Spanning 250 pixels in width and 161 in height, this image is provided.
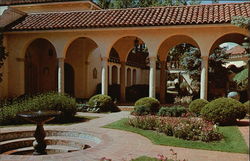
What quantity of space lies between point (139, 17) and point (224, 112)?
9071 mm

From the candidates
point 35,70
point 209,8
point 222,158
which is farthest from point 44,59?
point 222,158

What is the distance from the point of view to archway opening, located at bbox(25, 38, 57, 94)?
23.3m

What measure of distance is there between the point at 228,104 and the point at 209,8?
853cm

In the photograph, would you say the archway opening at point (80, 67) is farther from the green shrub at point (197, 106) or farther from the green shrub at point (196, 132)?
the green shrub at point (196, 132)

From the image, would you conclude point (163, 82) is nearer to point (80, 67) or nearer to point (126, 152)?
point (80, 67)

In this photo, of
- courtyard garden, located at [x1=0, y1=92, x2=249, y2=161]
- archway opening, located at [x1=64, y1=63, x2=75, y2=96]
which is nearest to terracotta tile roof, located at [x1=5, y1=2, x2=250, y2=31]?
archway opening, located at [x1=64, y1=63, x2=75, y2=96]

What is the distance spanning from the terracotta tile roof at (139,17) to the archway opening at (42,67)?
251 centimetres

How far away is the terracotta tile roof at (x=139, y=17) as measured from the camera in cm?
1726

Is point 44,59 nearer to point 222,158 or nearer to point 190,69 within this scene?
point 190,69

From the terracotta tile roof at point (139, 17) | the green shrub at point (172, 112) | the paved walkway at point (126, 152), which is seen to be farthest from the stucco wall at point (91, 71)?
the paved walkway at point (126, 152)

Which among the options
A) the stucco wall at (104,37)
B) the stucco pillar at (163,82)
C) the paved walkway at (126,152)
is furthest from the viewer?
the stucco pillar at (163,82)

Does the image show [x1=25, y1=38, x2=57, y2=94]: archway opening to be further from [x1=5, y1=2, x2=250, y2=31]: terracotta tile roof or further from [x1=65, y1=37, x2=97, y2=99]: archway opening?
[x1=5, y1=2, x2=250, y2=31]: terracotta tile roof

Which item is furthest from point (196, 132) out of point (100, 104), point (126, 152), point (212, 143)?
point (100, 104)

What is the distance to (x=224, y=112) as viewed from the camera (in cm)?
1262
